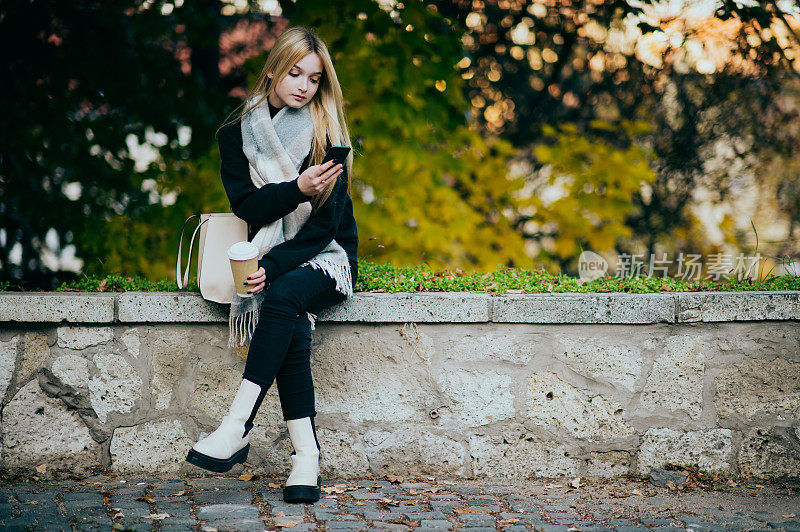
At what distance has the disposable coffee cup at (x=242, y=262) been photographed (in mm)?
2334

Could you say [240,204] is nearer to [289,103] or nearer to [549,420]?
[289,103]

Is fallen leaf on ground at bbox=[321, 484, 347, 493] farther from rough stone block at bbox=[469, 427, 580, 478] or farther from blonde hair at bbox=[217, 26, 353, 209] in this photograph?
blonde hair at bbox=[217, 26, 353, 209]

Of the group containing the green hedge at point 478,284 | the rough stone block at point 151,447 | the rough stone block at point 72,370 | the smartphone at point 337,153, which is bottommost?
the rough stone block at point 151,447

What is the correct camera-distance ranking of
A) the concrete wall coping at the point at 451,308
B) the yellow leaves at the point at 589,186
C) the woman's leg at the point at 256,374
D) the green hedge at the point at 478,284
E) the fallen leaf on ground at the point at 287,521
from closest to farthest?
1. the fallen leaf on ground at the point at 287,521
2. the woman's leg at the point at 256,374
3. the concrete wall coping at the point at 451,308
4. the green hedge at the point at 478,284
5. the yellow leaves at the point at 589,186

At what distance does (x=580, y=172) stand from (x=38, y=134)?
3847 mm

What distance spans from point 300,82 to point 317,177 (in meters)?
0.47

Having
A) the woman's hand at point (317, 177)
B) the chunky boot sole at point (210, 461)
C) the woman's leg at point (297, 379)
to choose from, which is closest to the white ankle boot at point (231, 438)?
the chunky boot sole at point (210, 461)

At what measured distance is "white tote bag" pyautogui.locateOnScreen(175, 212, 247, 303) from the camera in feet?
8.46

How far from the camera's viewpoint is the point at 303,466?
2.45 meters

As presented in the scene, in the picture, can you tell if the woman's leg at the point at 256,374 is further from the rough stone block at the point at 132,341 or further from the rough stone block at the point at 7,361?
the rough stone block at the point at 7,361

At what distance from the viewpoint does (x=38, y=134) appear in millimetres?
4613

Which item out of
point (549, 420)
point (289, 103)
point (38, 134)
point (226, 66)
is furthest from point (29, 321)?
point (226, 66)

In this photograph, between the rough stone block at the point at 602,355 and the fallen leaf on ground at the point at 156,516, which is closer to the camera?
the fallen leaf on ground at the point at 156,516

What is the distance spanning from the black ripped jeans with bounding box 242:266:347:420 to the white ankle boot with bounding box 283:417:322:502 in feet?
0.14
